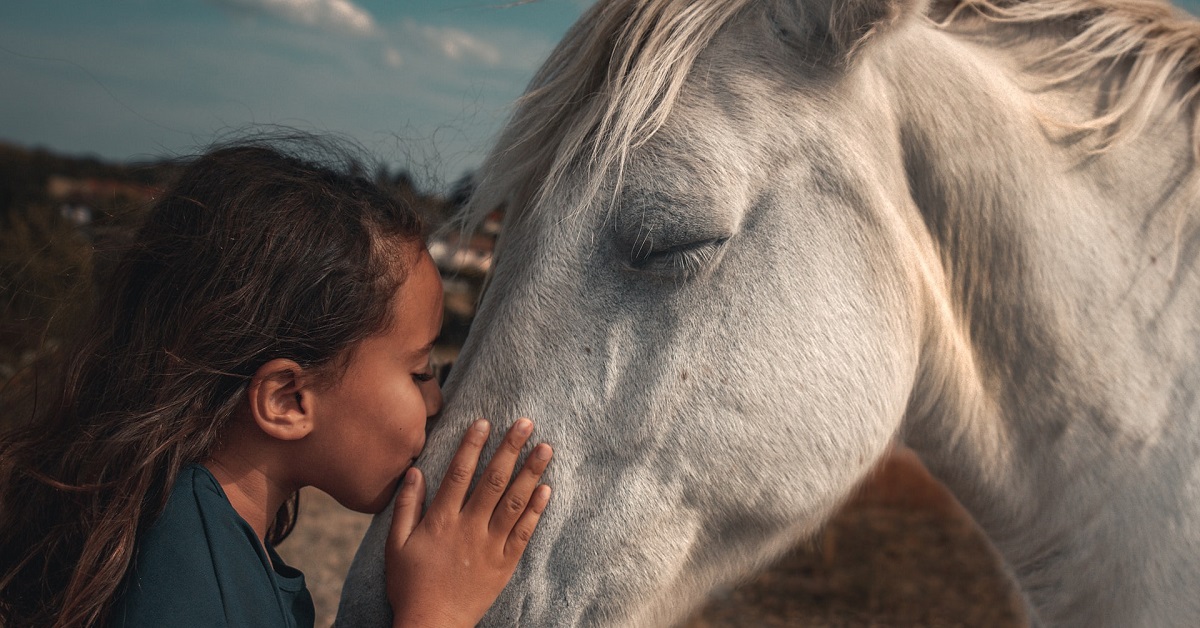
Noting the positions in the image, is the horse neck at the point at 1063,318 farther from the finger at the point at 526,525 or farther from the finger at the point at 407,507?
the finger at the point at 407,507

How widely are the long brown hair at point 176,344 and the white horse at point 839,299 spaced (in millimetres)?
252

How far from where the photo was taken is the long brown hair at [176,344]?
1.05 meters

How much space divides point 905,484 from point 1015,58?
5.33m

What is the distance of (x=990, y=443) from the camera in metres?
1.26

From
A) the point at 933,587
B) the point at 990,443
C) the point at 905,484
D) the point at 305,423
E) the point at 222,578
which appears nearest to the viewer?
the point at 222,578

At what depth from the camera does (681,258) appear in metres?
1.12

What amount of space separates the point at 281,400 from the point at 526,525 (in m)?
0.41

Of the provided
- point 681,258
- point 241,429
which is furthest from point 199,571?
point 681,258

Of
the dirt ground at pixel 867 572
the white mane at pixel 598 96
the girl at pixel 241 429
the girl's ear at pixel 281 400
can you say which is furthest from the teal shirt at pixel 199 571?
the dirt ground at pixel 867 572

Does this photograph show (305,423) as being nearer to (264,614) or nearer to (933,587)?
(264,614)

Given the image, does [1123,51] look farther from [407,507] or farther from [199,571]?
[199,571]

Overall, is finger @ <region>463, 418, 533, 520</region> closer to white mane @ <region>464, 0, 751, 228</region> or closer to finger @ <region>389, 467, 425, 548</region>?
finger @ <region>389, 467, 425, 548</region>

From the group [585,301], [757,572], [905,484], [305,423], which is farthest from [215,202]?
[905,484]

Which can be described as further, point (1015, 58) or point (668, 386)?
point (1015, 58)
